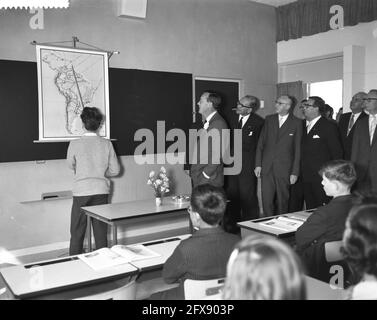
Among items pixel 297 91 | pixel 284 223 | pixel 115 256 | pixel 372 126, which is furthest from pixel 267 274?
pixel 297 91

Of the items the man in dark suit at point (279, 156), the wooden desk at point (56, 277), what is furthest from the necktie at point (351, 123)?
the wooden desk at point (56, 277)

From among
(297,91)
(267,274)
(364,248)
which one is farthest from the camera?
(297,91)

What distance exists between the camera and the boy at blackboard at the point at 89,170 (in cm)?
394

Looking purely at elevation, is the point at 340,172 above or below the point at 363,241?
above

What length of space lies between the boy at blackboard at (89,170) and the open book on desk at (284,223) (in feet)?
5.49

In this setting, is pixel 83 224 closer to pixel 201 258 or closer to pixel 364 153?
pixel 201 258

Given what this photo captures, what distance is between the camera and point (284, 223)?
3.15m

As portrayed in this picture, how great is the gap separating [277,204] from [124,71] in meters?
2.54

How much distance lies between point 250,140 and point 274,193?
0.75 metres

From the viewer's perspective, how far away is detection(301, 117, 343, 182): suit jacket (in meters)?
4.59

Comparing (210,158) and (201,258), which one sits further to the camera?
(210,158)

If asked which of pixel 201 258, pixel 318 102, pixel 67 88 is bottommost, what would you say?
pixel 201 258
